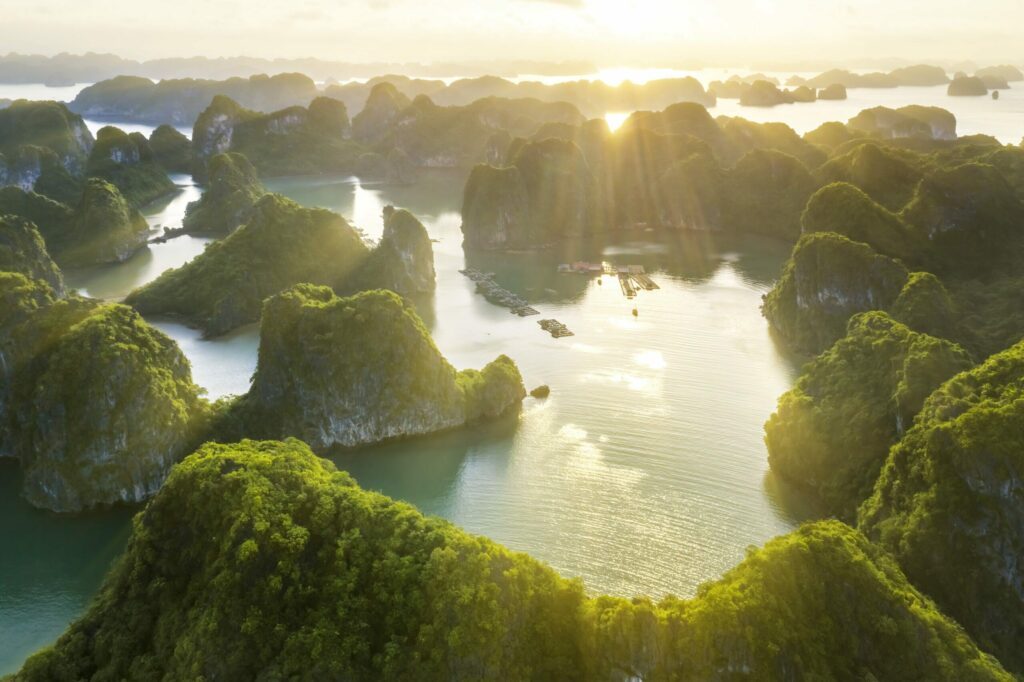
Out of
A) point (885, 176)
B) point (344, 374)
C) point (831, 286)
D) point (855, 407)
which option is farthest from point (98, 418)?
point (885, 176)

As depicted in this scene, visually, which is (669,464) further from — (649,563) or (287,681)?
(287,681)

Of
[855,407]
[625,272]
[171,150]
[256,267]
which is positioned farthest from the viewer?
[171,150]

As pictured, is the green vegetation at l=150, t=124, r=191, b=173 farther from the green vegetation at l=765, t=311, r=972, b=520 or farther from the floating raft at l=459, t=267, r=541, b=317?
the green vegetation at l=765, t=311, r=972, b=520

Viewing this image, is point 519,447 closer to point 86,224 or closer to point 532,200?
point 532,200

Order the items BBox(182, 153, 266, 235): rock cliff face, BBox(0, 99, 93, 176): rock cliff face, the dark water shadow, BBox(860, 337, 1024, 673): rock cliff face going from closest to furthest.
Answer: BBox(860, 337, 1024, 673): rock cliff face → the dark water shadow → BBox(182, 153, 266, 235): rock cliff face → BBox(0, 99, 93, 176): rock cliff face

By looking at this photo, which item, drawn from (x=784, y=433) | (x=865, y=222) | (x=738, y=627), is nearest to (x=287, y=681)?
(x=738, y=627)

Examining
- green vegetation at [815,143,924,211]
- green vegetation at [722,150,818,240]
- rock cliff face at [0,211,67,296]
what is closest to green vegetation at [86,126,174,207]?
rock cliff face at [0,211,67,296]
